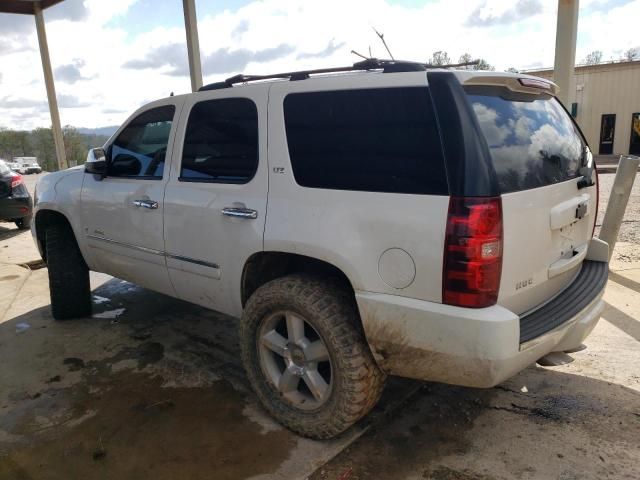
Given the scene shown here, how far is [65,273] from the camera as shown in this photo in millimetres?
4488

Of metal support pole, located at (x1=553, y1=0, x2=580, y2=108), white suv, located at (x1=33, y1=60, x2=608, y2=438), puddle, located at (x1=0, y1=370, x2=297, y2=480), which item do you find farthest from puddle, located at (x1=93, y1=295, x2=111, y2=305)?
metal support pole, located at (x1=553, y1=0, x2=580, y2=108)

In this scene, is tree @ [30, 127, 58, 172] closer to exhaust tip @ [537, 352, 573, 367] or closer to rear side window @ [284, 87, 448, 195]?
rear side window @ [284, 87, 448, 195]

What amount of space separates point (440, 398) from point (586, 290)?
3.58 ft

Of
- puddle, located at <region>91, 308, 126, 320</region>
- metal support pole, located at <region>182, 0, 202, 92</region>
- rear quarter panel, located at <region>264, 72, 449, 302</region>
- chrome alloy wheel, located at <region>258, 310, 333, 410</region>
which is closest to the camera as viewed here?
rear quarter panel, located at <region>264, 72, 449, 302</region>

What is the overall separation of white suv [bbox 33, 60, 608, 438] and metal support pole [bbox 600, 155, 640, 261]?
6.49 ft

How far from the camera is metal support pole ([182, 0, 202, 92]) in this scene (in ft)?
28.0

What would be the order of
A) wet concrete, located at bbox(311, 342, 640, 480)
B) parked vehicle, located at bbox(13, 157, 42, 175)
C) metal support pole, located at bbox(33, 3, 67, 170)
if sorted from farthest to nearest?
1. parked vehicle, located at bbox(13, 157, 42, 175)
2. metal support pole, located at bbox(33, 3, 67, 170)
3. wet concrete, located at bbox(311, 342, 640, 480)

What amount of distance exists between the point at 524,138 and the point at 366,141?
0.78 metres

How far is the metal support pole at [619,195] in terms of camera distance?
182 inches

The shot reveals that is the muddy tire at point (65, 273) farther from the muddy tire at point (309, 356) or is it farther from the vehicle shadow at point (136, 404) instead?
the muddy tire at point (309, 356)

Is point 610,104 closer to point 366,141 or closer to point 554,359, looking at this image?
point 554,359

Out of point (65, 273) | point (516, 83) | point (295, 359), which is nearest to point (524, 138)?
point (516, 83)

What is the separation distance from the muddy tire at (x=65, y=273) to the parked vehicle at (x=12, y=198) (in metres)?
5.09

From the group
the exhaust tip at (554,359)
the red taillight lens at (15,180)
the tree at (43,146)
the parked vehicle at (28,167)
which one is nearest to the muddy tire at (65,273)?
the exhaust tip at (554,359)
